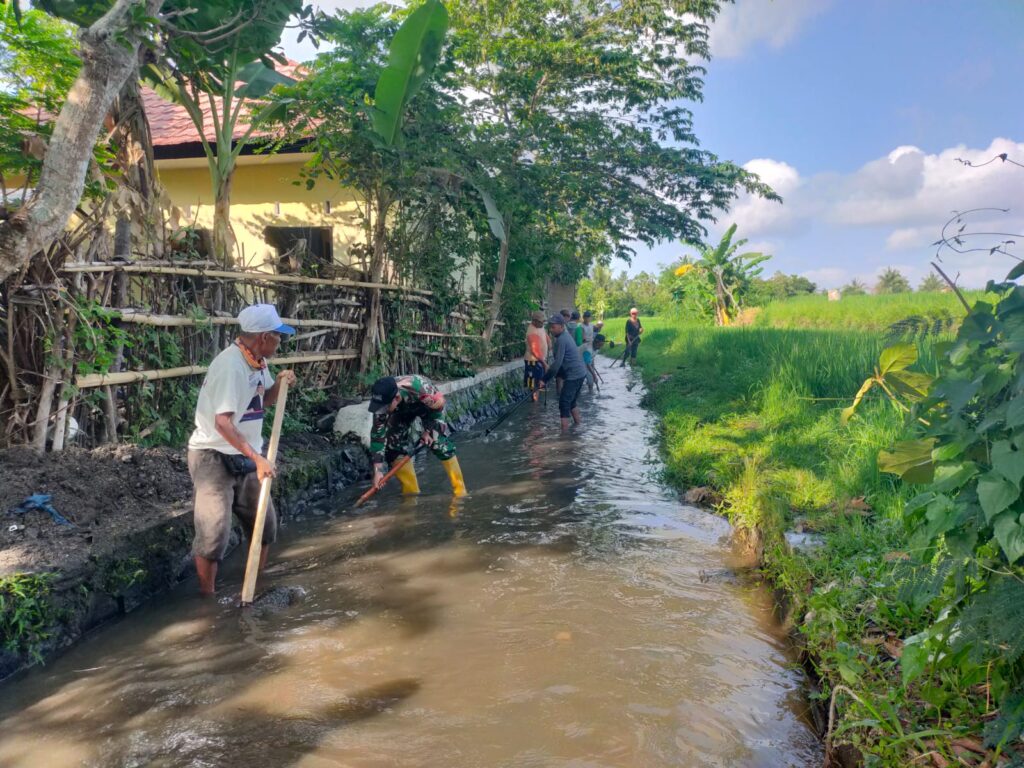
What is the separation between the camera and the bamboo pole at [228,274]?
4.77 m

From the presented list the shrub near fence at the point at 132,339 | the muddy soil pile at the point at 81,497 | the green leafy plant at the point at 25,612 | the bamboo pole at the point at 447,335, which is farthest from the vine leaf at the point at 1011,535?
the bamboo pole at the point at 447,335

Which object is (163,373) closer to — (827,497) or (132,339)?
(132,339)

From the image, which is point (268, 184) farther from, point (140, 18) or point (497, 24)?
point (140, 18)

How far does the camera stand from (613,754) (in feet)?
9.15

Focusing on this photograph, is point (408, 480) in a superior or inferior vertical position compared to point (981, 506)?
inferior

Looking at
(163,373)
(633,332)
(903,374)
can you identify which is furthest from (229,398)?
(633,332)

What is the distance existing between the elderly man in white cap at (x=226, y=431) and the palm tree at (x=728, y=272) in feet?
81.0

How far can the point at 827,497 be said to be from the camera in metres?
5.31

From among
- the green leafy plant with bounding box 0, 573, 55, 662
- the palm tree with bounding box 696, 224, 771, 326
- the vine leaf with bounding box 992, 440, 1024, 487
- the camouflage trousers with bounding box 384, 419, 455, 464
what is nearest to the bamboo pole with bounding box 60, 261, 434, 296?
the camouflage trousers with bounding box 384, 419, 455, 464

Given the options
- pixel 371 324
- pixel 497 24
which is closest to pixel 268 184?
pixel 371 324

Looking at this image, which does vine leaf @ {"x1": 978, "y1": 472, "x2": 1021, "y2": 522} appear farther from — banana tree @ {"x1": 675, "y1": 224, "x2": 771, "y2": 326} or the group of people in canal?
banana tree @ {"x1": 675, "y1": 224, "x2": 771, "y2": 326}

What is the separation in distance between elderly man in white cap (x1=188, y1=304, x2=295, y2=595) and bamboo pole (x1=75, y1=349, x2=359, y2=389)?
3.61ft

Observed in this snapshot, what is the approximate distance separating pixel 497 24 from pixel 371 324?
7.37 m

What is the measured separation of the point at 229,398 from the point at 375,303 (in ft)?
15.6
